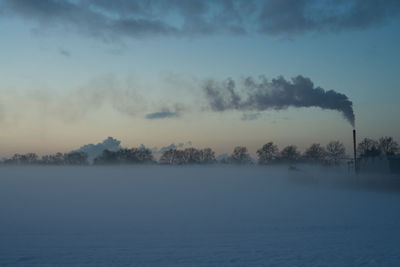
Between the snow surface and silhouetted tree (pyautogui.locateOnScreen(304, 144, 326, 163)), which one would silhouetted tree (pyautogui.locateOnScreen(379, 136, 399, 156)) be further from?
the snow surface

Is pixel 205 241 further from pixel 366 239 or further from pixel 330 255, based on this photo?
pixel 366 239

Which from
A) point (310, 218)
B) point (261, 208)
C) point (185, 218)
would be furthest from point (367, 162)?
point (185, 218)

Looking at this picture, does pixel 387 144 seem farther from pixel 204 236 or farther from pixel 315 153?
pixel 204 236

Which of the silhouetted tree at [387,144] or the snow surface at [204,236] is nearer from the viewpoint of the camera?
the snow surface at [204,236]

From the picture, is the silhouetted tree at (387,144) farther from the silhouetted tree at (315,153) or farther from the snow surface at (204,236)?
the snow surface at (204,236)

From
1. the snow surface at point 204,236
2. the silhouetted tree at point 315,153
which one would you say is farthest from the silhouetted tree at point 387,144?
the snow surface at point 204,236

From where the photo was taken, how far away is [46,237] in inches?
417

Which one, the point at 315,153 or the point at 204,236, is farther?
the point at 315,153

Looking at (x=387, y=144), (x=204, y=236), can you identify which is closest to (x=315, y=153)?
(x=387, y=144)

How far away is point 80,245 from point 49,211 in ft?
27.7

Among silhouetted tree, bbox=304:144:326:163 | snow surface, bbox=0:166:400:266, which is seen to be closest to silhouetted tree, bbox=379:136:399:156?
silhouetted tree, bbox=304:144:326:163

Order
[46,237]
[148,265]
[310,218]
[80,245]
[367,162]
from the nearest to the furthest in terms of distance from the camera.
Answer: [148,265]
[80,245]
[46,237]
[310,218]
[367,162]

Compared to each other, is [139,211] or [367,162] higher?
[367,162]

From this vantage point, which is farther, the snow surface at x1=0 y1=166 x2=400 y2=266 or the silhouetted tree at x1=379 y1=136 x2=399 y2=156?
the silhouetted tree at x1=379 y1=136 x2=399 y2=156
